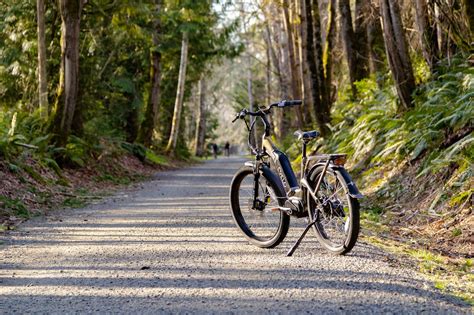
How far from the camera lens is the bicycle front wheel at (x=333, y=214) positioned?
15.0 ft

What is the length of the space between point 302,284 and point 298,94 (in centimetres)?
1666

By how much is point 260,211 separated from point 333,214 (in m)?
1.19

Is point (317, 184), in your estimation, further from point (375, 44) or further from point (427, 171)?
point (375, 44)

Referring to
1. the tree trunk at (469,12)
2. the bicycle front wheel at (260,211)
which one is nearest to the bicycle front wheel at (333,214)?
the bicycle front wheel at (260,211)

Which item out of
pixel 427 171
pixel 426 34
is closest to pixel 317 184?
pixel 427 171

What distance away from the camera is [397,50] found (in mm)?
10070

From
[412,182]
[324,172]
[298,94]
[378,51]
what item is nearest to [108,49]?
[298,94]

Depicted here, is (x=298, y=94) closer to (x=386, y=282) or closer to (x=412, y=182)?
(x=412, y=182)

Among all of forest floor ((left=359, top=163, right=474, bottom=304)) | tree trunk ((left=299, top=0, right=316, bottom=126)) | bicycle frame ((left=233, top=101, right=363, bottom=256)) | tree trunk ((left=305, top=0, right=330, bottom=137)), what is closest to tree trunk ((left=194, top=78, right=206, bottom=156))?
tree trunk ((left=299, top=0, right=316, bottom=126))

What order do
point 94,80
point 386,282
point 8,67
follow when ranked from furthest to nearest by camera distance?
point 94,80
point 8,67
point 386,282

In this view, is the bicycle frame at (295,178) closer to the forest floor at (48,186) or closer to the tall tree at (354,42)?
the forest floor at (48,186)

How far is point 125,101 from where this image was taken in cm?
2420

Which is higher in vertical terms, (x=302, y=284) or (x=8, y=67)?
(x=8, y=67)

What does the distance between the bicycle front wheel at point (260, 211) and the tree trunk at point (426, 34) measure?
18.9 feet
